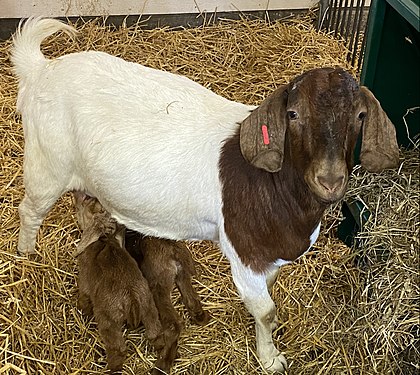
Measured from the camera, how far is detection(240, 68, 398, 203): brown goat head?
7.34 feet

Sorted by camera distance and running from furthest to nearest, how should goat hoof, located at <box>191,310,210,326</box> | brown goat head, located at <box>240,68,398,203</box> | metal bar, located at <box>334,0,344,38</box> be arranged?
1. metal bar, located at <box>334,0,344,38</box>
2. goat hoof, located at <box>191,310,210,326</box>
3. brown goat head, located at <box>240,68,398,203</box>

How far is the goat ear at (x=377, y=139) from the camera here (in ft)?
7.78

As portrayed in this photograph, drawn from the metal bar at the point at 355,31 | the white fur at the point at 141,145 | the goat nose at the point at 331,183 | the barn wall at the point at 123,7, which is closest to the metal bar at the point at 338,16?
the metal bar at the point at 355,31

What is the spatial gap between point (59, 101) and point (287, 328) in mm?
1514

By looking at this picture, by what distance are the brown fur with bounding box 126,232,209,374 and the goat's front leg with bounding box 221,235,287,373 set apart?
33 cm

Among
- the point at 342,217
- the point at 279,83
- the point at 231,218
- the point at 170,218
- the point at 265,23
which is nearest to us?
the point at 231,218

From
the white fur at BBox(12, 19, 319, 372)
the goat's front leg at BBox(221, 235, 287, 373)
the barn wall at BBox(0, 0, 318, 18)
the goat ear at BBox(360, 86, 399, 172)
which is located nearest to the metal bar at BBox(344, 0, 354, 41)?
the barn wall at BBox(0, 0, 318, 18)

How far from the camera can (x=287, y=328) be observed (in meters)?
3.26

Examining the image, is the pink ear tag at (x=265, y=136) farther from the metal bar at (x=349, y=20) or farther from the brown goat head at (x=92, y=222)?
the metal bar at (x=349, y=20)

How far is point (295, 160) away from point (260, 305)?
2.38 feet

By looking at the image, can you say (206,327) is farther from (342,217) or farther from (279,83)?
(279,83)

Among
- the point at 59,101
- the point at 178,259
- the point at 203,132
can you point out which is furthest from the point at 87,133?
the point at 178,259

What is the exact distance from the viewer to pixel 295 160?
7.99 ft

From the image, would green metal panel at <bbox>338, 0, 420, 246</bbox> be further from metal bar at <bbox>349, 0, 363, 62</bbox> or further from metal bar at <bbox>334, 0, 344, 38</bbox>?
metal bar at <bbox>334, 0, 344, 38</bbox>
